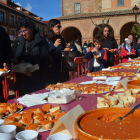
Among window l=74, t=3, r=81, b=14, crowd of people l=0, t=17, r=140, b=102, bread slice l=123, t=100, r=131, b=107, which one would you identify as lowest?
bread slice l=123, t=100, r=131, b=107

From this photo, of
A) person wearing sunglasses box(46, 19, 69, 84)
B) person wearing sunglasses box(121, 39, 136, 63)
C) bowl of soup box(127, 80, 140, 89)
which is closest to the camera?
bowl of soup box(127, 80, 140, 89)

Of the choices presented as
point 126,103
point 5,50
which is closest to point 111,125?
point 126,103

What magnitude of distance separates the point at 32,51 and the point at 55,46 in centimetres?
67

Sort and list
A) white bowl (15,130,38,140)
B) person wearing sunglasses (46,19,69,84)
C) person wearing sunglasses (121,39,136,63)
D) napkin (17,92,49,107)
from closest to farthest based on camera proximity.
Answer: white bowl (15,130,38,140), napkin (17,92,49,107), person wearing sunglasses (46,19,69,84), person wearing sunglasses (121,39,136,63)

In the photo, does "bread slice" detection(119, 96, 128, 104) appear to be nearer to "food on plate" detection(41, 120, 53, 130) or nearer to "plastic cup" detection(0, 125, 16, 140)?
"food on plate" detection(41, 120, 53, 130)

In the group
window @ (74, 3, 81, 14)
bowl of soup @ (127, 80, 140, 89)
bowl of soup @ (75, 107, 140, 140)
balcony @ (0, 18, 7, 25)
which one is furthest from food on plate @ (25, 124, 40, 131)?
balcony @ (0, 18, 7, 25)

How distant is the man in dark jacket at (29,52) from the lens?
2.72 meters

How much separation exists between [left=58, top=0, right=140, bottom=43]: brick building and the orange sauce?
68.7 feet

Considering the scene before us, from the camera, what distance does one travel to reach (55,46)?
11.2 ft

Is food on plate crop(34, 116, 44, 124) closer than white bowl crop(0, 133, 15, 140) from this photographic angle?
No

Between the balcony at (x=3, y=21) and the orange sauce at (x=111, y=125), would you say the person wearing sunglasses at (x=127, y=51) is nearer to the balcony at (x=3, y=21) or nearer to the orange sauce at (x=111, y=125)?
the orange sauce at (x=111, y=125)

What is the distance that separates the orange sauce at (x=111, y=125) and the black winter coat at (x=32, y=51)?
6.86 feet

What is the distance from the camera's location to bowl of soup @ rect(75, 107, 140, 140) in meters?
0.69

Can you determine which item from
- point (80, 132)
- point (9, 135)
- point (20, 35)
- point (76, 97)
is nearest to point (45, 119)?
point (9, 135)
